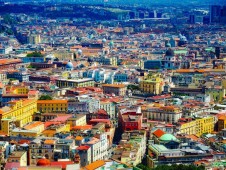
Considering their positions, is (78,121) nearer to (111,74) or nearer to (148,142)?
(148,142)

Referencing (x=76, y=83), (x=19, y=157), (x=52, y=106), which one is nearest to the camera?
(x=19, y=157)

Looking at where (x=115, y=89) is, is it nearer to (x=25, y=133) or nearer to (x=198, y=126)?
(x=198, y=126)

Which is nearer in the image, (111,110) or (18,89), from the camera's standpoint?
(111,110)

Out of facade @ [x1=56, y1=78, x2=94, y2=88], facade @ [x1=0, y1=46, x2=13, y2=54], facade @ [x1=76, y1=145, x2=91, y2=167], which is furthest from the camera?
facade @ [x1=0, y1=46, x2=13, y2=54]

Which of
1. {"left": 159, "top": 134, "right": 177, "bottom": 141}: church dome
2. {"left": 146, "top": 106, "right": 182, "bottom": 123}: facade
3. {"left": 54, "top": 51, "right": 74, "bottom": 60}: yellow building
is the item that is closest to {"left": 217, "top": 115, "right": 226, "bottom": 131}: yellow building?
{"left": 146, "top": 106, "right": 182, "bottom": 123}: facade

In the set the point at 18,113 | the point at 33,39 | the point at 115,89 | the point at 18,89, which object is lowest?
the point at 115,89

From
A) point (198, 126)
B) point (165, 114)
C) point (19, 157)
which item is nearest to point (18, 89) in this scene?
point (165, 114)

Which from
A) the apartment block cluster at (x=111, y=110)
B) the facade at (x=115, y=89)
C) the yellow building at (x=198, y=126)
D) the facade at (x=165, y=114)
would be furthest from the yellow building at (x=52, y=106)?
the facade at (x=115, y=89)

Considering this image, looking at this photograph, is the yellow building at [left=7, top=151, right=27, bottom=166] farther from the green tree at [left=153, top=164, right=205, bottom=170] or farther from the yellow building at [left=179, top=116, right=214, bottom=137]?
the yellow building at [left=179, top=116, right=214, bottom=137]
